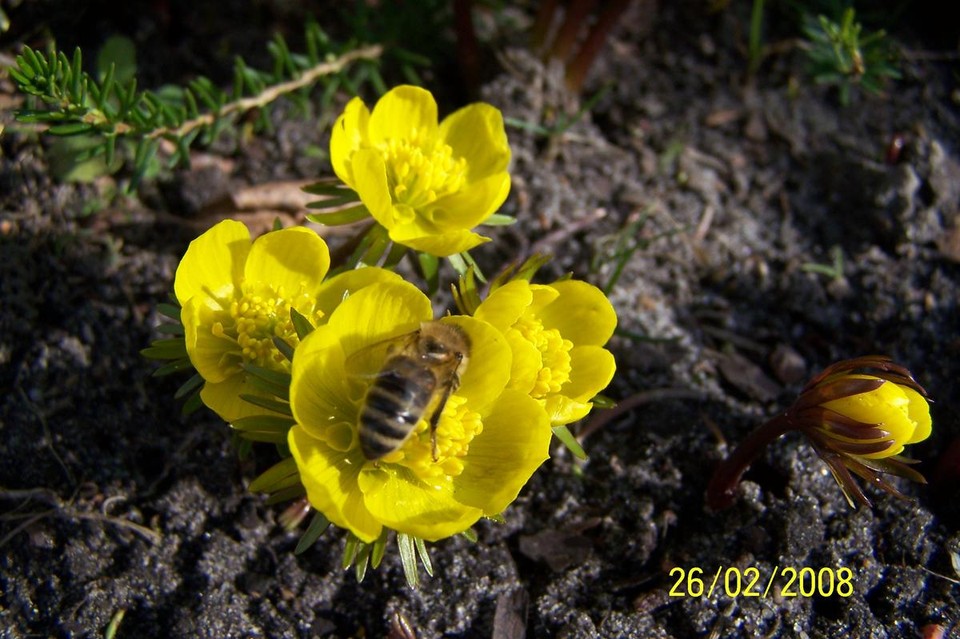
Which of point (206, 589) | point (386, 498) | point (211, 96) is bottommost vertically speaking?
point (206, 589)

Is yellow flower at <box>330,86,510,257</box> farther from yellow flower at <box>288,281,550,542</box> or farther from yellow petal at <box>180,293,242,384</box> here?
yellow petal at <box>180,293,242,384</box>

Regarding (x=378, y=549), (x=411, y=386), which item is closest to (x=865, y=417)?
(x=411, y=386)

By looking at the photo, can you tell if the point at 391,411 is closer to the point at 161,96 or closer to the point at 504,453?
the point at 504,453

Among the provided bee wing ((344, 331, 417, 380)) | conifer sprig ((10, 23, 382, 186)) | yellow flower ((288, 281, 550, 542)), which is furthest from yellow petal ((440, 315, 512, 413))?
conifer sprig ((10, 23, 382, 186))

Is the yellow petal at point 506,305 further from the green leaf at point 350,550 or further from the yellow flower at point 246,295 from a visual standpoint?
the green leaf at point 350,550

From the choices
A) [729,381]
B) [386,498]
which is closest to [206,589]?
[386,498]

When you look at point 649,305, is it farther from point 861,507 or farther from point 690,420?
point 861,507

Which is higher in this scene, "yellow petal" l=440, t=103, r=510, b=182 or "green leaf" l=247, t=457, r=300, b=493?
"yellow petal" l=440, t=103, r=510, b=182
